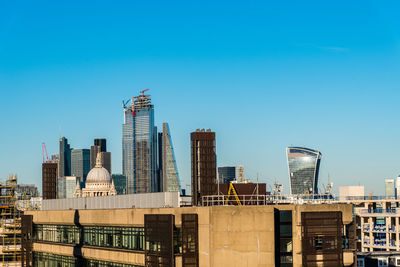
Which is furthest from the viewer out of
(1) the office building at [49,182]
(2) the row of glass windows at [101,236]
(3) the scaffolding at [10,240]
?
(1) the office building at [49,182]

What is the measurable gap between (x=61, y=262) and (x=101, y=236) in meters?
14.8

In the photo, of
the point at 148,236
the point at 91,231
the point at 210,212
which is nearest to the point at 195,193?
the point at 91,231

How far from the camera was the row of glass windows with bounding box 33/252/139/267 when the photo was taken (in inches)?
3332

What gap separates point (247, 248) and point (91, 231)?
3079 cm

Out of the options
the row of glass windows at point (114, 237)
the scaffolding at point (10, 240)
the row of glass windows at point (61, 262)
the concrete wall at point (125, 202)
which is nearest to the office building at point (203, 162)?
the concrete wall at point (125, 202)

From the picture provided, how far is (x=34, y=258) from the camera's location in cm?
10525

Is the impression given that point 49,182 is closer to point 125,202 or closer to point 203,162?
point 203,162

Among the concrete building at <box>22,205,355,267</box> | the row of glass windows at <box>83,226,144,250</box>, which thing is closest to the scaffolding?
the row of glass windows at <box>83,226,144,250</box>

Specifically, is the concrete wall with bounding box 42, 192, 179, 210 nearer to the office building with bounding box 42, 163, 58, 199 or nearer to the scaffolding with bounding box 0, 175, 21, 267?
the scaffolding with bounding box 0, 175, 21, 267

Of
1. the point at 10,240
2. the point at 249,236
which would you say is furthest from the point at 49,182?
the point at 249,236

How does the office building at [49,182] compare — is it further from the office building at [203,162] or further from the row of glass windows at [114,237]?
the row of glass windows at [114,237]

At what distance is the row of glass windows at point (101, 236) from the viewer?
2965 inches

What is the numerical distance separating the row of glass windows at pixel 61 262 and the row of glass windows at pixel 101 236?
2290mm

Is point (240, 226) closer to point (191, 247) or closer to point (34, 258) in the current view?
point (191, 247)
